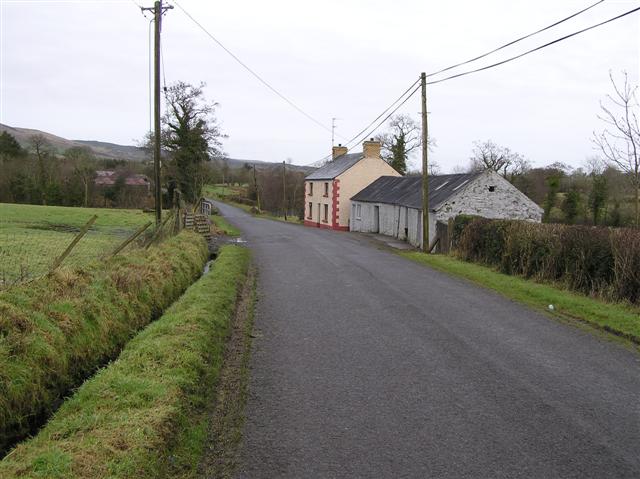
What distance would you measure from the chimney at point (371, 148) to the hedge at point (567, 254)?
28436 mm

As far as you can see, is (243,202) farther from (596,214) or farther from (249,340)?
(249,340)

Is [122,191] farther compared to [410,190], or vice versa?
[122,191]


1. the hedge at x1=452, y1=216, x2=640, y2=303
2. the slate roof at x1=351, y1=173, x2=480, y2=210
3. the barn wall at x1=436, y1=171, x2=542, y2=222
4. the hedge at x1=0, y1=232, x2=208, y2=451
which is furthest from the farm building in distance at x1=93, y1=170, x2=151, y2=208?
the hedge at x1=0, y1=232, x2=208, y2=451

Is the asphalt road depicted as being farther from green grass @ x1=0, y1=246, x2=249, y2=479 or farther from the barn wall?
the barn wall

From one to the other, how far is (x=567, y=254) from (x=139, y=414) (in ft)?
40.2

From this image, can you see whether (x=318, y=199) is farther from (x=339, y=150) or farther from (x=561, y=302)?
(x=561, y=302)

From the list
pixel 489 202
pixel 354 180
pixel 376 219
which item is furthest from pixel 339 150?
pixel 489 202

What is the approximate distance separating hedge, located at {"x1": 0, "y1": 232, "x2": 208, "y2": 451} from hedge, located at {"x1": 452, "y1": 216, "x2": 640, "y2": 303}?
999 centimetres

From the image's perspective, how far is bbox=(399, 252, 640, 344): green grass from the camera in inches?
394

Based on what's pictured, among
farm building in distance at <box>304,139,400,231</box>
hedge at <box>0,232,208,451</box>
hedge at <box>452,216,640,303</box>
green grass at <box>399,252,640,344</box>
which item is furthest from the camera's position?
farm building in distance at <box>304,139,400,231</box>

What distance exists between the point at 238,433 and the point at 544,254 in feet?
40.2

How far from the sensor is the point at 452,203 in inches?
1131

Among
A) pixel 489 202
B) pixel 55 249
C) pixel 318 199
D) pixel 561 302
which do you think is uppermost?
pixel 318 199

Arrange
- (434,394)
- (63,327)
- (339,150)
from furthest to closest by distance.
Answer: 1. (339,150)
2. (63,327)
3. (434,394)
